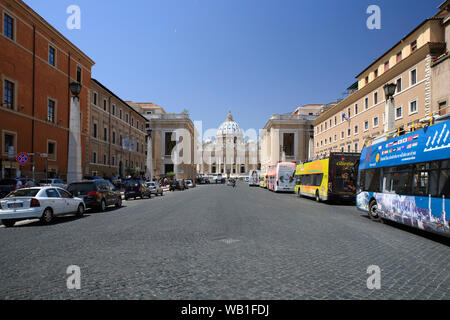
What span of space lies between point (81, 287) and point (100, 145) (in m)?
44.5

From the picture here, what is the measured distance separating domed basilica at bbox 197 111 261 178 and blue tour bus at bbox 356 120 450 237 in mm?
137300

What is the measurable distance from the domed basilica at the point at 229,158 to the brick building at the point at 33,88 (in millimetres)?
119587

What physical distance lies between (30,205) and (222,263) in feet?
28.6

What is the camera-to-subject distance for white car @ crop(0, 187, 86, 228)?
1120 centimetres

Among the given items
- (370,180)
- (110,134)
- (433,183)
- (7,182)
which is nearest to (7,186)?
(7,182)

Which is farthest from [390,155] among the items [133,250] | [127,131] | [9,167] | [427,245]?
[127,131]

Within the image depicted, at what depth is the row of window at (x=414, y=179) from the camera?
27.5 feet

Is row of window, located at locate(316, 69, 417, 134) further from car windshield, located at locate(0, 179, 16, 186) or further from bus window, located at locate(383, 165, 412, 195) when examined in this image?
car windshield, located at locate(0, 179, 16, 186)

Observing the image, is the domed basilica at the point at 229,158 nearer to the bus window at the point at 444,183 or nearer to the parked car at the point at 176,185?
the parked car at the point at 176,185

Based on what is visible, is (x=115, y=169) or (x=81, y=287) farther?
(x=115, y=169)

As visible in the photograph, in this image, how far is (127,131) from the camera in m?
59.0

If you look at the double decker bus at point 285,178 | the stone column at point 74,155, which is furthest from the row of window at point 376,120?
the stone column at point 74,155

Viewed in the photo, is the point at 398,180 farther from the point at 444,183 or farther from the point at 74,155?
the point at 74,155

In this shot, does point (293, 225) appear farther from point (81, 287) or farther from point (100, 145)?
point (100, 145)
